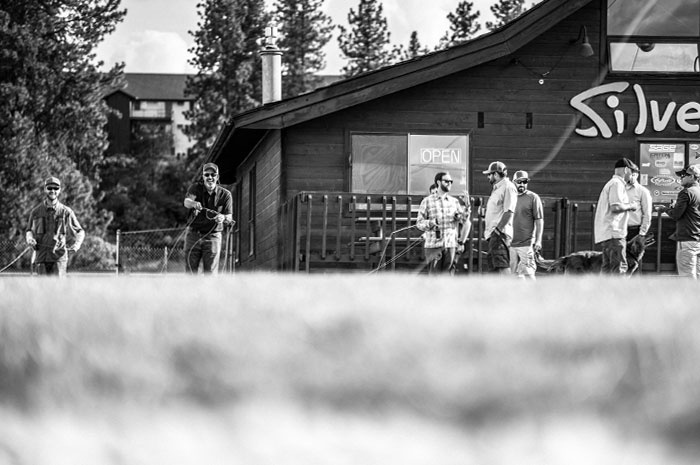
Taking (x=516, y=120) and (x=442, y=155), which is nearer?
(x=442, y=155)

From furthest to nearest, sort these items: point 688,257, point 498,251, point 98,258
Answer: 1. point 98,258
2. point 688,257
3. point 498,251

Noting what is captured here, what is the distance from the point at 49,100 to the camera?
151ft

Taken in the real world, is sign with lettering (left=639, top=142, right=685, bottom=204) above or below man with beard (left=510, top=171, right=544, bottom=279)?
above

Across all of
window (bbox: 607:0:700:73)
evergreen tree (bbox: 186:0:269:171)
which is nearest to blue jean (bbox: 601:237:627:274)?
window (bbox: 607:0:700:73)

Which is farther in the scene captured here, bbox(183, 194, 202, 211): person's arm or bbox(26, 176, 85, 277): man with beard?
bbox(26, 176, 85, 277): man with beard

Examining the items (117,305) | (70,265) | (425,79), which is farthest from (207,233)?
(70,265)

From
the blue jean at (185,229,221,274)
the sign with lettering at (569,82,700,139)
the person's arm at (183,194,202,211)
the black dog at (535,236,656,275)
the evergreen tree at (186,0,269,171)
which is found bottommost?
the black dog at (535,236,656,275)

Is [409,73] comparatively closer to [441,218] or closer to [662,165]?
[662,165]

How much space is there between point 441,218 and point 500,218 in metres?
0.92

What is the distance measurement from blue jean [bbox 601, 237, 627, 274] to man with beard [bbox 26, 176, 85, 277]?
6256 mm

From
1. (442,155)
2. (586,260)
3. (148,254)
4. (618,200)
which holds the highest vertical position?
(442,155)

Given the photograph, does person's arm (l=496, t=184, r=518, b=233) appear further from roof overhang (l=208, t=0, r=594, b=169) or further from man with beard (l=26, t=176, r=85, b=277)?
roof overhang (l=208, t=0, r=594, b=169)

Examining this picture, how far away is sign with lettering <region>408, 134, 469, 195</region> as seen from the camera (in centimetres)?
1886

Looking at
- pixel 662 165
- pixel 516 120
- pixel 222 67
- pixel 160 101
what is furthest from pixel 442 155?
pixel 160 101
